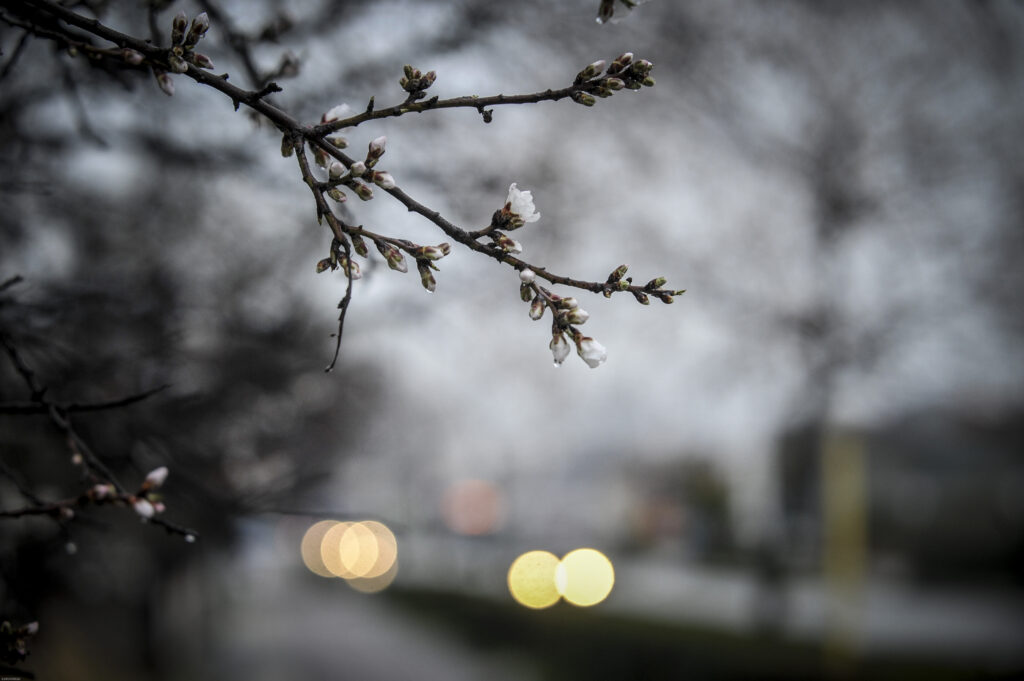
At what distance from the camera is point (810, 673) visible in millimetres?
10672

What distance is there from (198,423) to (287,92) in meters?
2.20

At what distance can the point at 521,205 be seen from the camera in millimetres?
1430

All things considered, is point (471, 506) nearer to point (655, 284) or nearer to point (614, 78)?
point (655, 284)

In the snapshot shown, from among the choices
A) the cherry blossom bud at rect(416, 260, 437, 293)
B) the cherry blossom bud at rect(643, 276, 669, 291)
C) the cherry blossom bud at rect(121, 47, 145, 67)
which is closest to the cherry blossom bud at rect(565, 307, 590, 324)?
the cherry blossom bud at rect(643, 276, 669, 291)

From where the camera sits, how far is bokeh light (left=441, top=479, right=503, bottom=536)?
37.0 metres

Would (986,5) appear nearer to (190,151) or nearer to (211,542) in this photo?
(190,151)

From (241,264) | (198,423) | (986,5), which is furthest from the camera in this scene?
(241,264)

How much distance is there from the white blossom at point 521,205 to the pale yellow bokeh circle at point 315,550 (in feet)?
104

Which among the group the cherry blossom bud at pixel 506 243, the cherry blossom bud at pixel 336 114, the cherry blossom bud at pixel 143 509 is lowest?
the cherry blossom bud at pixel 143 509

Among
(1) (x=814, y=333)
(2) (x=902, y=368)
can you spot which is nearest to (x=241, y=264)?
(1) (x=814, y=333)

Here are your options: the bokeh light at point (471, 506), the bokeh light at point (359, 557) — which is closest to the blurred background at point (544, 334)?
the bokeh light at point (359, 557)

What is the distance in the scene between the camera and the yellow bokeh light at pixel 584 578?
52.0 ft

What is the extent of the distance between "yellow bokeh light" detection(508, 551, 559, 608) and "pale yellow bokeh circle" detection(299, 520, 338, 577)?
628 inches

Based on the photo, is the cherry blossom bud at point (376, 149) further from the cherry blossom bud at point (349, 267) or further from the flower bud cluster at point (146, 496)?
the flower bud cluster at point (146, 496)
